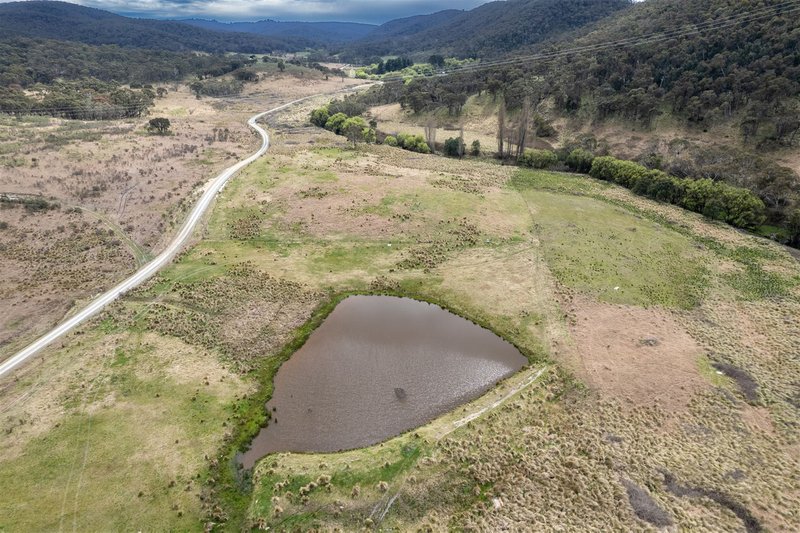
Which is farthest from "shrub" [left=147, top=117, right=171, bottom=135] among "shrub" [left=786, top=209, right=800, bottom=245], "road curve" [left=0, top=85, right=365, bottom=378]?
"shrub" [left=786, top=209, right=800, bottom=245]

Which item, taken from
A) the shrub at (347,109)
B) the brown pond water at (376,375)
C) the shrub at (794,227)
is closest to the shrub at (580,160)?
the shrub at (794,227)

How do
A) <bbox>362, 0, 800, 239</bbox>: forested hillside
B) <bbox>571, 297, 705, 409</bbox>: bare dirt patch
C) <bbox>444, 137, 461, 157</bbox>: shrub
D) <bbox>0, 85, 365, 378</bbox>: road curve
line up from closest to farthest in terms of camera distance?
<bbox>571, 297, 705, 409</bbox>: bare dirt patch → <bbox>0, 85, 365, 378</bbox>: road curve → <bbox>362, 0, 800, 239</bbox>: forested hillside → <bbox>444, 137, 461, 157</bbox>: shrub

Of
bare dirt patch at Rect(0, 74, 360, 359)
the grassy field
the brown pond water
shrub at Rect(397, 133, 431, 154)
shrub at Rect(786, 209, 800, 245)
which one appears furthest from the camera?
shrub at Rect(397, 133, 431, 154)

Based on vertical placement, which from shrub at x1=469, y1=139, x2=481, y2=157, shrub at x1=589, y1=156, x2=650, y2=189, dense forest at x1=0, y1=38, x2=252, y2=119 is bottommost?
shrub at x1=589, y1=156, x2=650, y2=189

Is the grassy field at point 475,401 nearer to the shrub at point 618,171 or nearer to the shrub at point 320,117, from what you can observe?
the shrub at point 618,171

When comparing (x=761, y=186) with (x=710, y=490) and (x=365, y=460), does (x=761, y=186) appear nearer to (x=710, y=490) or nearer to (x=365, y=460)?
(x=710, y=490)

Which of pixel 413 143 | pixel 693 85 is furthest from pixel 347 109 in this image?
pixel 693 85

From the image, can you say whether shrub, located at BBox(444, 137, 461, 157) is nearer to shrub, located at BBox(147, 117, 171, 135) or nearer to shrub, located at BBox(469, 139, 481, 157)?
shrub, located at BBox(469, 139, 481, 157)

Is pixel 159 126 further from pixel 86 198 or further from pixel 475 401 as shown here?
pixel 475 401
